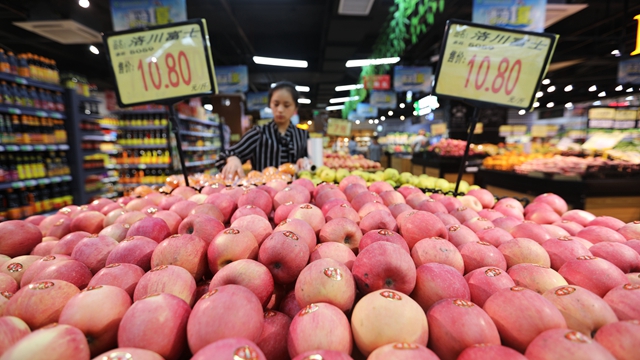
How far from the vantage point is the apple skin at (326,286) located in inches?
32.6

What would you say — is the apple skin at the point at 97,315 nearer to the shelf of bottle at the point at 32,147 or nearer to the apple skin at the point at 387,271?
the apple skin at the point at 387,271

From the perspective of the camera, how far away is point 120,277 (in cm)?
91

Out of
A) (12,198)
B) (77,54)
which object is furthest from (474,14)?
(77,54)

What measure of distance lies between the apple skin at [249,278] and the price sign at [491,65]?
6.15 ft

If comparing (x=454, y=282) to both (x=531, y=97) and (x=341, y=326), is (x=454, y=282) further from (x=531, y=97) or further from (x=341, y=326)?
(x=531, y=97)

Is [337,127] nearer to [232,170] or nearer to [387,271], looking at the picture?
[232,170]

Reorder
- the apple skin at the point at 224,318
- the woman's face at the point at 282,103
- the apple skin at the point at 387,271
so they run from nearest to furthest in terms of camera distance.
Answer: the apple skin at the point at 224,318 → the apple skin at the point at 387,271 → the woman's face at the point at 282,103

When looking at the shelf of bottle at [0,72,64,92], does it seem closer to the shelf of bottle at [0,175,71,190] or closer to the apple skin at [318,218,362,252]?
the shelf of bottle at [0,175,71,190]

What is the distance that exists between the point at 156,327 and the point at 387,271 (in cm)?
61

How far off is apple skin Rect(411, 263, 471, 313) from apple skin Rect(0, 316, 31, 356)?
1014 mm

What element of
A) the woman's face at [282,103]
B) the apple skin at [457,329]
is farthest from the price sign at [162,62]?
the apple skin at [457,329]

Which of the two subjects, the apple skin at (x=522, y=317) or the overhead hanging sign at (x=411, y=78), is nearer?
the apple skin at (x=522, y=317)

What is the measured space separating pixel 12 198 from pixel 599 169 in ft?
28.9

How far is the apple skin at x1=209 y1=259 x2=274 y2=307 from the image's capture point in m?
0.86
